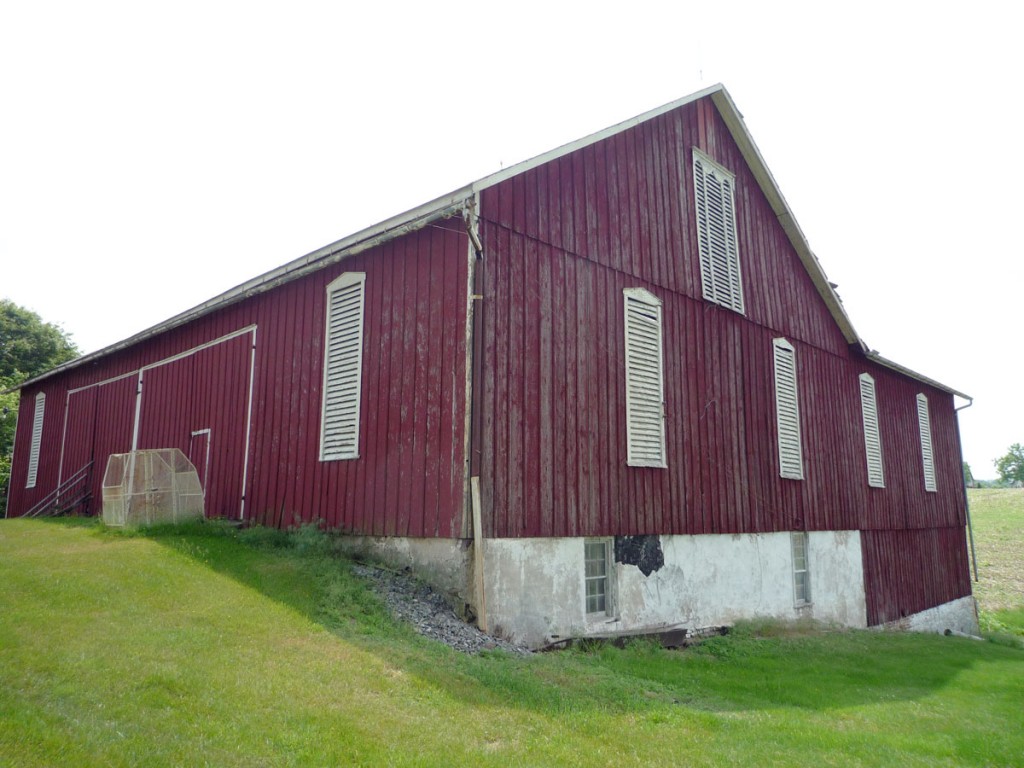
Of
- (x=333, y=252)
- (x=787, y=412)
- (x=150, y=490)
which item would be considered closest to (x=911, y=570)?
(x=787, y=412)

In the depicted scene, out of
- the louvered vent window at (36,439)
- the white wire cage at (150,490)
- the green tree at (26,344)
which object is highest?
the green tree at (26,344)

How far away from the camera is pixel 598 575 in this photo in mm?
11383

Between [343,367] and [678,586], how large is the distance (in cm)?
630

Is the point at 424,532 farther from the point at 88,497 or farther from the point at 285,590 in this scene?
the point at 88,497

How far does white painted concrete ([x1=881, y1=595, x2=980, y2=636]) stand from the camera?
19297 mm

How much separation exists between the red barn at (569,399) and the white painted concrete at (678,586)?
0.04 m

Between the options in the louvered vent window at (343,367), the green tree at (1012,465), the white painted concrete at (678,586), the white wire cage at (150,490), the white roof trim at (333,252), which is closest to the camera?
the white painted concrete at (678,586)

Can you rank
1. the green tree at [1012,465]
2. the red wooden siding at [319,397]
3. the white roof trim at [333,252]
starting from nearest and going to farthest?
the white roof trim at [333,252] < the red wooden siding at [319,397] < the green tree at [1012,465]

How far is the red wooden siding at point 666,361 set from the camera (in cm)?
1062

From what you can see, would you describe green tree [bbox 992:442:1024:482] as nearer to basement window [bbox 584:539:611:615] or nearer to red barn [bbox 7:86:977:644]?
red barn [bbox 7:86:977:644]

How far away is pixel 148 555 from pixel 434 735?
6274 millimetres

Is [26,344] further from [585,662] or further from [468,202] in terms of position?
[585,662]

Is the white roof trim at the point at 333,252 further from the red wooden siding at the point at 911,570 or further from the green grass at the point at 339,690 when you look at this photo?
the red wooden siding at the point at 911,570

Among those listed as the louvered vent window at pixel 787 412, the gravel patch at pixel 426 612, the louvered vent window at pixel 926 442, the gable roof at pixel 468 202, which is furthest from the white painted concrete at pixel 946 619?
the gravel patch at pixel 426 612
